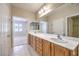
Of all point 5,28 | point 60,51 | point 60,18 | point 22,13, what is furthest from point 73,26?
point 5,28

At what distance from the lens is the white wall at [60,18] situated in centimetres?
171

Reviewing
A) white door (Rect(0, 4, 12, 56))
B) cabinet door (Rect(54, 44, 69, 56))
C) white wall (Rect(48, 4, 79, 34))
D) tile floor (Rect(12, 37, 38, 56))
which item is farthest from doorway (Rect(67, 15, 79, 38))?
white door (Rect(0, 4, 12, 56))

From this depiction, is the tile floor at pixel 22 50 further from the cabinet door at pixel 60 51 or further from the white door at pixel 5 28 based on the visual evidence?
the cabinet door at pixel 60 51

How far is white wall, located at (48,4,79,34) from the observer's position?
5.60 feet

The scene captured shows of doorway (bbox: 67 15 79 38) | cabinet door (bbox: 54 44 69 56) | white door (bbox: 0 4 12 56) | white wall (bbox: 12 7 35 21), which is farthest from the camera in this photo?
white wall (bbox: 12 7 35 21)

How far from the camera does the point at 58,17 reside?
6.31 feet

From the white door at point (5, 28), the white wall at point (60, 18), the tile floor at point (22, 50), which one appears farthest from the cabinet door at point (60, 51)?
the white door at point (5, 28)

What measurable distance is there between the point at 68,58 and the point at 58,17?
0.86m

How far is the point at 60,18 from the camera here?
1.88 metres

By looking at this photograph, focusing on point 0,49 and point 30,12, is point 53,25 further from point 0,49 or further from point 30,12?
point 0,49

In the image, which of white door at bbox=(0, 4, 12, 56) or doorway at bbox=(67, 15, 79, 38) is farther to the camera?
A: white door at bbox=(0, 4, 12, 56)

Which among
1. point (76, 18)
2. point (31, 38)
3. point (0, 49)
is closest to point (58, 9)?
point (76, 18)

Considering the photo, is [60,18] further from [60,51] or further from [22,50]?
[22,50]

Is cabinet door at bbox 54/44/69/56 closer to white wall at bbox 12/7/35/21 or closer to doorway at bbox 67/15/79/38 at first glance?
doorway at bbox 67/15/79/38
